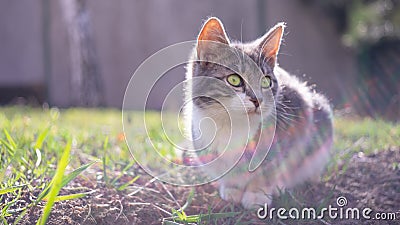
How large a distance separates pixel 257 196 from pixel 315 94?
31.3 inches

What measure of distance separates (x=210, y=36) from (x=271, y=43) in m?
0.34

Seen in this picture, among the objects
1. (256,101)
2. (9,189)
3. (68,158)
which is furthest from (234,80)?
(9,189)

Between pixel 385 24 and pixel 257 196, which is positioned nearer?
pixel 257 196

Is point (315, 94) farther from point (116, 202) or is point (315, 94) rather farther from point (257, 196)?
point (116, 202)

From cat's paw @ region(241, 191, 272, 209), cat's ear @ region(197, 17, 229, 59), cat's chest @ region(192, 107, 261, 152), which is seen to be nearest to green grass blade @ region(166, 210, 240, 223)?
cat's paw @ region(241, 191, 272, 209)

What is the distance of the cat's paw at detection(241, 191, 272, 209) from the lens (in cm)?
217

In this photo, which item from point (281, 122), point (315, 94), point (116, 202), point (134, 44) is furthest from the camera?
point (134, 44)

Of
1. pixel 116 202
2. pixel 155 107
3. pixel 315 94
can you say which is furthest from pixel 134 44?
pixel 116 202

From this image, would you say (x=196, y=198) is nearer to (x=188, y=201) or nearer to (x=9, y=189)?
(x=188, y=201)

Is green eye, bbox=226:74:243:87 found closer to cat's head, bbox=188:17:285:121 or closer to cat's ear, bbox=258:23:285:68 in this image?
cat's head, bbox=188:17:285:121

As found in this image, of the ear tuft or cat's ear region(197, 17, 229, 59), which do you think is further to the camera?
the ear tuft

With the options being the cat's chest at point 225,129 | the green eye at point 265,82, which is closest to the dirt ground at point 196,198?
the cat's chest at point 225,129

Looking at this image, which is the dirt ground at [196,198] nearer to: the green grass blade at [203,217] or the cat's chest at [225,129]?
the green grass blade at [203,217]

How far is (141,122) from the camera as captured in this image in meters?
4.30
